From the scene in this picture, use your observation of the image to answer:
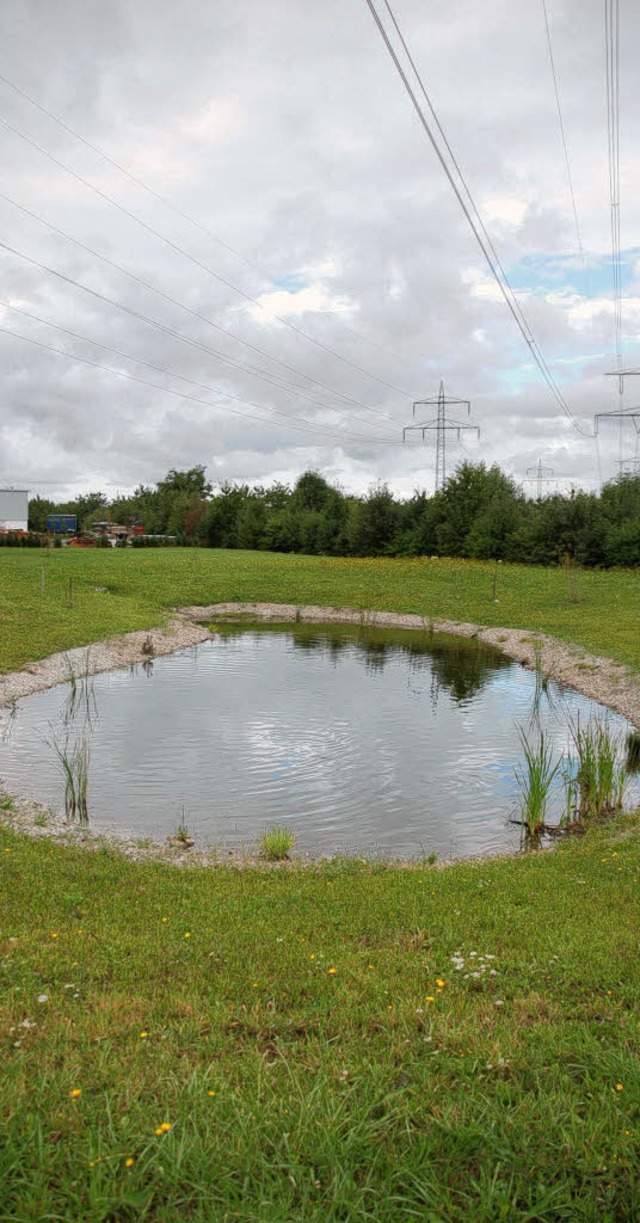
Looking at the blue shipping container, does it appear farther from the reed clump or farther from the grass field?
the grass field

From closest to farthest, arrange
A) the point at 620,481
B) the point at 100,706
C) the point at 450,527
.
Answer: the point at 100,706 → the point at 620,481 → the point at 450,527

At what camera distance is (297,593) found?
44.8 metres

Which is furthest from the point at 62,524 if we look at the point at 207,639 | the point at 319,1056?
the point at 319,1056

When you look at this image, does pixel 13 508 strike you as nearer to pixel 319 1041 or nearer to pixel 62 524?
pixel 62 524

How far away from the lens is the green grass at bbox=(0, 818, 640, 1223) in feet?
11.3

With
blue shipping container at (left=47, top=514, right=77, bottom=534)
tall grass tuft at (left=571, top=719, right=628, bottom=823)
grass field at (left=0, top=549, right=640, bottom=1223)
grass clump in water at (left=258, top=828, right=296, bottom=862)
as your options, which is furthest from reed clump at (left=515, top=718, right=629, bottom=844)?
blue shipping container at (left=47, top=514, right=77, bottom=534)

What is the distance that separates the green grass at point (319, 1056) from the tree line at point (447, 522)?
49874 millimetres

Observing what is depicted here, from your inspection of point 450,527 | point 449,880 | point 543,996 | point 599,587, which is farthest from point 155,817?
point 450,527

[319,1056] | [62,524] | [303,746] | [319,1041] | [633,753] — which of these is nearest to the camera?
[319,1056]

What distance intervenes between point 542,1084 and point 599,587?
42050 millimetres

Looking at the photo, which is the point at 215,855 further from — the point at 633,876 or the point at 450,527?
the point at 450,527

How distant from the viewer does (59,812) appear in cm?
1198

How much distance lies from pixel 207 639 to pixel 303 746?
1729 cm

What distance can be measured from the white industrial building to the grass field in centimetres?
11135
